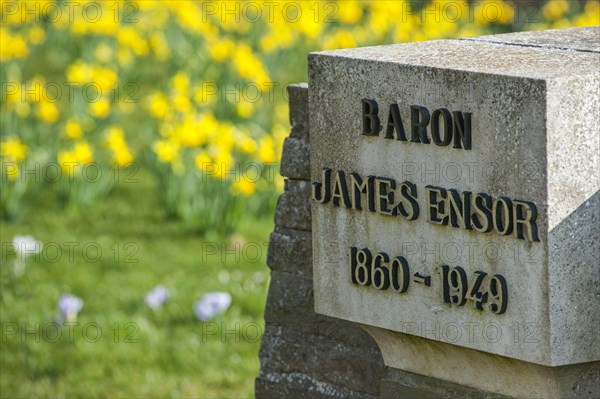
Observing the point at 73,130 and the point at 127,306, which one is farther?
the point at 73,130

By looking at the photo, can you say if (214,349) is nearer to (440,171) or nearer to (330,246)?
(330,246)

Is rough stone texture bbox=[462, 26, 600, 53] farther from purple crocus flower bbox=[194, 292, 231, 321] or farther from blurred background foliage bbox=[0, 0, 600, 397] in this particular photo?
purple crocus flower bbox=[194, 292, 231, 321]

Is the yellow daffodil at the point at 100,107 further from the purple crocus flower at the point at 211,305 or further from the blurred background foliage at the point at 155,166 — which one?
the purple crocus flower at the point at 211,305

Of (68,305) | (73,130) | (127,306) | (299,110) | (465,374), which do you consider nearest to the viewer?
(465,374)

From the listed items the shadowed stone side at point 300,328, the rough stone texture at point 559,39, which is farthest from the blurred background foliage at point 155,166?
the rough stone texture at point 559,39

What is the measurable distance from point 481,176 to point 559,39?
0.63m

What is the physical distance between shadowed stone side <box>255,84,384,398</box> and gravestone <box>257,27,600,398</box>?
313mm

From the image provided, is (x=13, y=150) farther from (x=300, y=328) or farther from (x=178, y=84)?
(x=300, y=328)

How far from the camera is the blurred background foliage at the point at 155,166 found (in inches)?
192

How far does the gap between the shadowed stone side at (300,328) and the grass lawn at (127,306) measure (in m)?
0.93

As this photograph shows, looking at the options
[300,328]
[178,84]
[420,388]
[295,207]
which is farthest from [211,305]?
[420,388]

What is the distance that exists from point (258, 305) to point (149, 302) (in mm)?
494

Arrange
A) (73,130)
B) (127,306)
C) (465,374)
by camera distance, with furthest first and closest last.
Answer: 1. (73,130)
2. (127,306)
3. (465,374)

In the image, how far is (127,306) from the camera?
5.31m
